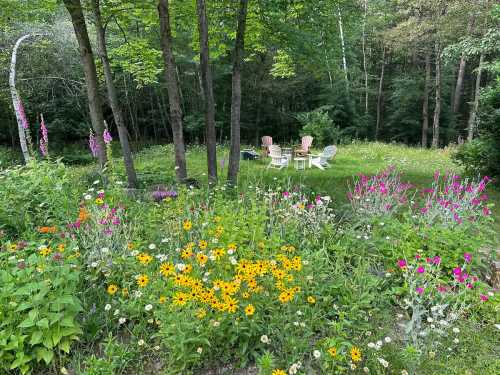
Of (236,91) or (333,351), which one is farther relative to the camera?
(236,91)

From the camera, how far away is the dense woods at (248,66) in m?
5.35

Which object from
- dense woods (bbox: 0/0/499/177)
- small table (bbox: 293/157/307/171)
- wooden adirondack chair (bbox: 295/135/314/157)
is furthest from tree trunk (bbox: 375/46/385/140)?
small table (bbox: 293/157/307/171)

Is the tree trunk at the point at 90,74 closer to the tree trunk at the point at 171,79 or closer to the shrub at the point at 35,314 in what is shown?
the tree trunk at the point at 171,79

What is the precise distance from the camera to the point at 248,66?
55.5 feet

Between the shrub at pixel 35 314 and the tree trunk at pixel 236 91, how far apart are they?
360cm

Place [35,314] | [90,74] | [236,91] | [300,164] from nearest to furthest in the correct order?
[35,314] → [236,91] → [90,74] → [300,164]

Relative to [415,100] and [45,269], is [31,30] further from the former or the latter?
[415,100]

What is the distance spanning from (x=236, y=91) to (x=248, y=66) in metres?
12.3

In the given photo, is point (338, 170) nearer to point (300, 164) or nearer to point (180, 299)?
point (300, 164)

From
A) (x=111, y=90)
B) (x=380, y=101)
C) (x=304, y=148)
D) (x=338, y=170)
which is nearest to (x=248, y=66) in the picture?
(x=304, y=148)

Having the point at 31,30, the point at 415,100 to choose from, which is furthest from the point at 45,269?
the point at 415,100

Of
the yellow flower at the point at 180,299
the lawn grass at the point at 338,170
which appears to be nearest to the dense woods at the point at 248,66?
the lawn grass at the point at 338,170

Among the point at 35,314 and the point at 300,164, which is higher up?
the point at 35,314

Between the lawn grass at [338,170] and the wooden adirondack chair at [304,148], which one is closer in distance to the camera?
the lawn grass at [338,170]
